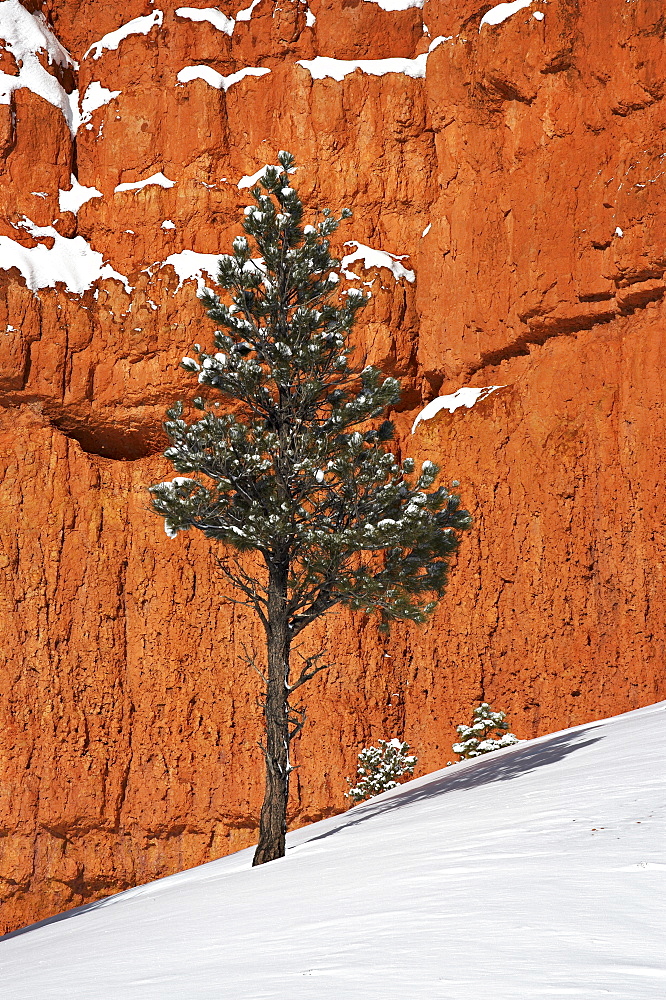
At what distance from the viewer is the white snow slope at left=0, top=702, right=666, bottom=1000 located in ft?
11.0

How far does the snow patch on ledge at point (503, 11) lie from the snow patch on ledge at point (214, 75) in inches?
235

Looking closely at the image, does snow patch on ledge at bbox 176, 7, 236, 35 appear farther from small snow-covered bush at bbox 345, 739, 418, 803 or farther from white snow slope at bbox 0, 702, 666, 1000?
white snow slope at bbox 0, 702, 666, 1000

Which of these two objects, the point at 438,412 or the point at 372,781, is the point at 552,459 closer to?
the point at 438,412

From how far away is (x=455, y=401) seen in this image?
76.5ft

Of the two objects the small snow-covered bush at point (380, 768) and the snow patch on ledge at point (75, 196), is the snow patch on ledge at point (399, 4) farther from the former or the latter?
the small snow-covered bush at point (380, 768)

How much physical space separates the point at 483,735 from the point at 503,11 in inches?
651

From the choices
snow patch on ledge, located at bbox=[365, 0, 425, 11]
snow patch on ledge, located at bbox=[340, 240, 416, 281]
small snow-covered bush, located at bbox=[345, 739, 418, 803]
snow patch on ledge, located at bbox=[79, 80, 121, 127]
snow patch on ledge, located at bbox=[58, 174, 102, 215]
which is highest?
snow patch on ledge, located at bbox=[365, 0, 425, 11]

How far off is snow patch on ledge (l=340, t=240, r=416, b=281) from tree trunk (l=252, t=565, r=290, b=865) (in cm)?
1340

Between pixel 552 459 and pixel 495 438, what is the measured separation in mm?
1562

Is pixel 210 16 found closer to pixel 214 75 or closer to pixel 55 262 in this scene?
pixel 214 75

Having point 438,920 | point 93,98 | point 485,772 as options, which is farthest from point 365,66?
point 438,920

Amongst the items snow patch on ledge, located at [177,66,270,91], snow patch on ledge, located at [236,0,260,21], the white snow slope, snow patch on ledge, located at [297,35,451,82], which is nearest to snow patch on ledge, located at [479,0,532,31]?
snow patch on ledge, located at [297,35,451,82]

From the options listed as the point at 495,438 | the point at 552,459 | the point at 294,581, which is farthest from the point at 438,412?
the point at 294,581

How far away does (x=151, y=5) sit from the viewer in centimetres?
2683
